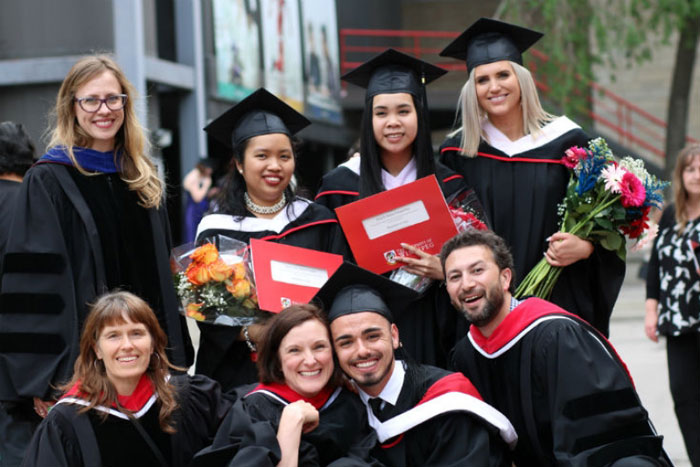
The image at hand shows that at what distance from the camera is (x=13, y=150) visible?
5.16 meters

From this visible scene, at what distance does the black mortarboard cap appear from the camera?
4.55 meters

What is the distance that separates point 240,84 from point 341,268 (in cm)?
1322

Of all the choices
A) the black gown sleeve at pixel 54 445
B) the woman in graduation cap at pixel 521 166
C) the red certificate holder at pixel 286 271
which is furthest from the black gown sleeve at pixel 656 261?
the black gown sleeve at pixel 54 445

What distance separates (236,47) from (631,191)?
13.0m

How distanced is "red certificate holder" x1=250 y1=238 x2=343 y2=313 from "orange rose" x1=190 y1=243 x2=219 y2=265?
0.17 metres

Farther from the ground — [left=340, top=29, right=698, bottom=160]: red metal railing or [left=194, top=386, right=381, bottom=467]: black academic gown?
[left=340, top=29, right=698, bottom=160]: red metal railing

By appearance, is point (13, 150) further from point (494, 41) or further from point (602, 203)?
point (602, 203)

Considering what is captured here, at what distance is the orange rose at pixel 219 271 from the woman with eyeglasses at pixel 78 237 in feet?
1.12

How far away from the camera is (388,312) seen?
3.99 meters

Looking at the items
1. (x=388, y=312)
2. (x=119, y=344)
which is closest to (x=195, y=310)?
(x=119, y=344)

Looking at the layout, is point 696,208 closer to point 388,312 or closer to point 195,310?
point 388,312

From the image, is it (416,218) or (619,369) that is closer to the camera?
(619,369)

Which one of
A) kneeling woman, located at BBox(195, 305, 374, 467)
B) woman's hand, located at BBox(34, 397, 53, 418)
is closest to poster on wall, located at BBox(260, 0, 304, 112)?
woman's hand, located at BBox(34, 397, 53, 418)

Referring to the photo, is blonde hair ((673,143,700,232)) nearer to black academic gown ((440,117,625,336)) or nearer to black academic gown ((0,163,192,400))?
black academic gown ((440,117,625,336))
